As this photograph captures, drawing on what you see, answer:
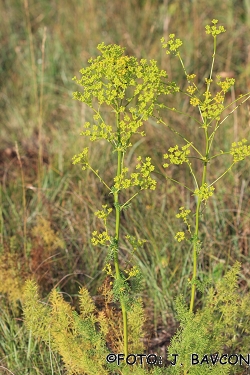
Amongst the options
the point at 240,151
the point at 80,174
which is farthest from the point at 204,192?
the point at 80,174

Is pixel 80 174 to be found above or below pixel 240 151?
below

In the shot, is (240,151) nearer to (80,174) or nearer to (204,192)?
(204,192)

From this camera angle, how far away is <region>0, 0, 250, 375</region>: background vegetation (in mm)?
2660

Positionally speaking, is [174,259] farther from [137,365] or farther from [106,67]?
[106,67]

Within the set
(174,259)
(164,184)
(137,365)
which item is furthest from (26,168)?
(137,365)

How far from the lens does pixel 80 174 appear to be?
3.42 meters

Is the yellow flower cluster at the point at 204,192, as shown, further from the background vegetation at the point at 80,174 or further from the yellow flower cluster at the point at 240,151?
the background vegetation at the point at 80,174

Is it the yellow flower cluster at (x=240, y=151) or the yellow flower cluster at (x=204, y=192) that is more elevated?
the yellow flower cluster at (x=240, y=151)

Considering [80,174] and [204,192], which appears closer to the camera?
[204,192]

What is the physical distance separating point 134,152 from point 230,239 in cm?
100

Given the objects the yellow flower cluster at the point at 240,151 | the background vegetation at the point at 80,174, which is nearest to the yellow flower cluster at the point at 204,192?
the yellow flower cluster at the point at 240,151

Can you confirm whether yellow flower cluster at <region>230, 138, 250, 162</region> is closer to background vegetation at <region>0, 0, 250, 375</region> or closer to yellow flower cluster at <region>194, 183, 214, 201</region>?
yellow flower cluster at <region>194, 183, 214, 201</region>

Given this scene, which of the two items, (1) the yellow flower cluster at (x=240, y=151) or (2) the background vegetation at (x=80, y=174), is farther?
(2) the background vegetation at (x=80, y=174)

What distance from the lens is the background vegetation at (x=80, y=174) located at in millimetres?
2660
